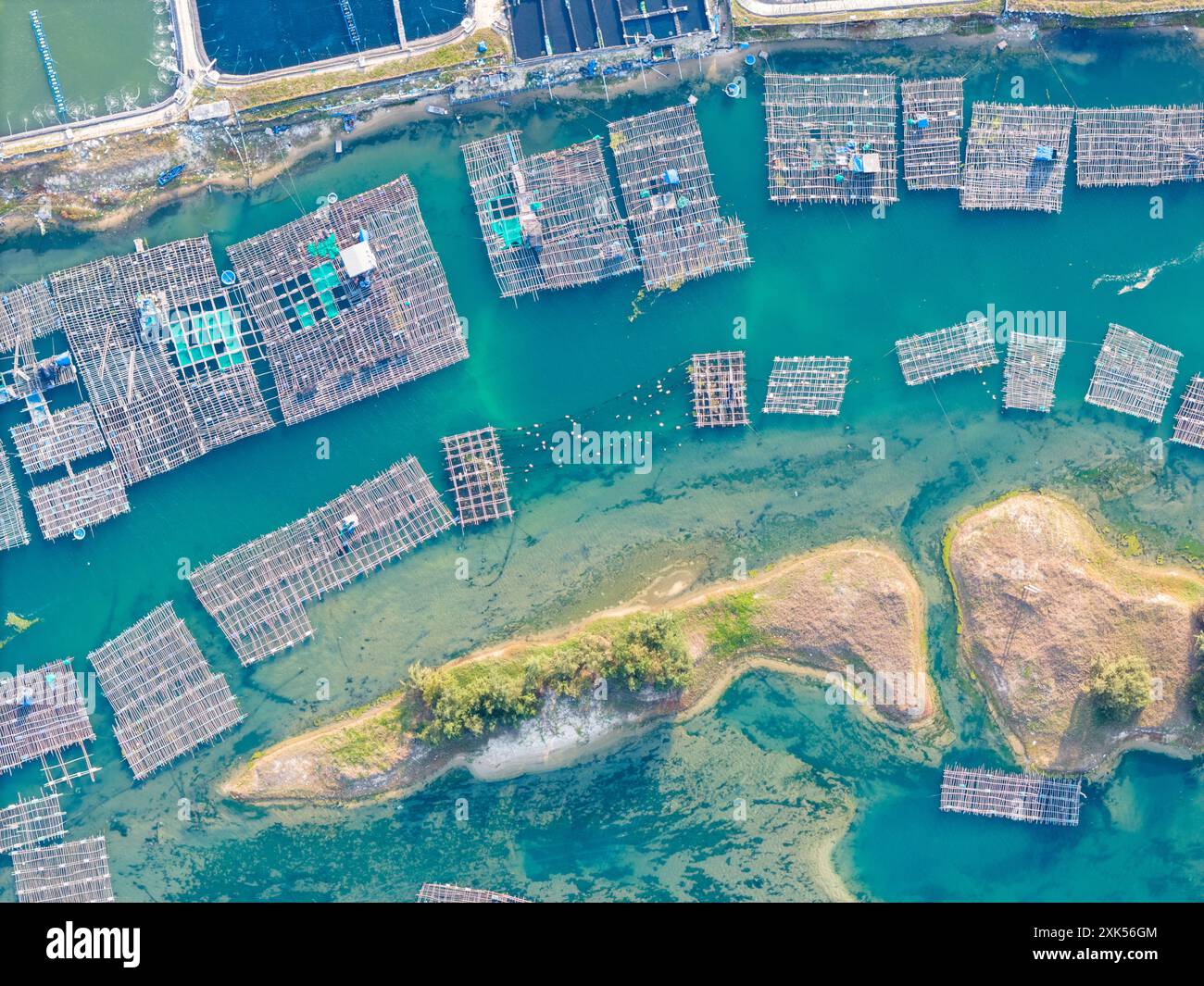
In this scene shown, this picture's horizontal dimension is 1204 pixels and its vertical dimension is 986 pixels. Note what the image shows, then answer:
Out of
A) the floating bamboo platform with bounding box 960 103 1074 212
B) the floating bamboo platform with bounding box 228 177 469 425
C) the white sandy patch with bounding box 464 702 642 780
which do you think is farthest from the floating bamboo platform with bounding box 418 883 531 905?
the floating bamboo platform with bounding box 960 103 1074 212

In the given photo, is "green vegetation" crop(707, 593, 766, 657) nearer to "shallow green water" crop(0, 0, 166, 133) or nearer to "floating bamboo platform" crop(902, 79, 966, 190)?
"floating bamboo platform" crop(902, 79, 966, 190)

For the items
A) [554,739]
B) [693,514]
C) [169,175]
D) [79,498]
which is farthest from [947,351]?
[79,498]

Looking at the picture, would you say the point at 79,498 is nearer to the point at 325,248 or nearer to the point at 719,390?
the point at 325,248

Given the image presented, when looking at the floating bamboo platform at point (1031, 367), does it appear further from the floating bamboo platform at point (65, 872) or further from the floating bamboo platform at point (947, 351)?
the floating bamboo platform at point (65, 872)

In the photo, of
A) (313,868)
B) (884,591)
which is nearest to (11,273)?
(313,868)

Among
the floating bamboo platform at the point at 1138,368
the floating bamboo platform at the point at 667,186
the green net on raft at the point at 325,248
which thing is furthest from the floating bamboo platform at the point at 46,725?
the floating bamboo platform at the point at 1138,368
